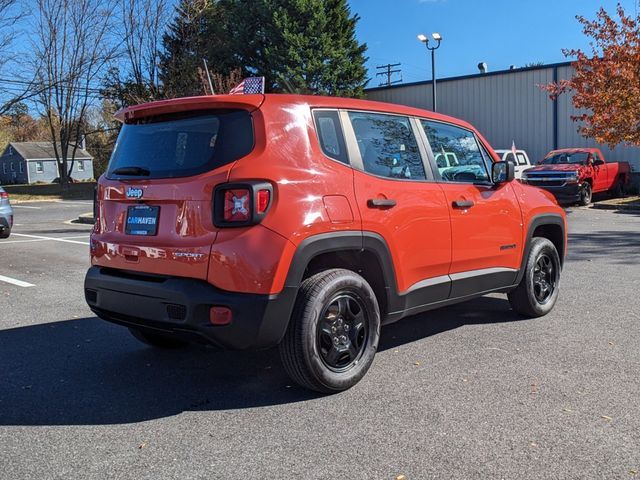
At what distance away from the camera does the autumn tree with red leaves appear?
18625 mm

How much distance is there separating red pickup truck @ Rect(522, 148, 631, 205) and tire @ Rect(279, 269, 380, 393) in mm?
15724

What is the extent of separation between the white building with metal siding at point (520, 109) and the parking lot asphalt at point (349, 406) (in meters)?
23.1

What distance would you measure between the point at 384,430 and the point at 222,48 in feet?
111

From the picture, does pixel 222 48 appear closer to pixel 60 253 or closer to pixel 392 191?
pixel 60 253

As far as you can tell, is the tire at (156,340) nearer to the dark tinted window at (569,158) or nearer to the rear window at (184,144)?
the rear window at (184,144)

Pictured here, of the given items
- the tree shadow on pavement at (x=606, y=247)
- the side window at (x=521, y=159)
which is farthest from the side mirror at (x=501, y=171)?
the side window at (x=521, y=159)

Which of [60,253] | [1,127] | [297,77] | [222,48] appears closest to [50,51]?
[222,48]

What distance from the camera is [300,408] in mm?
3756

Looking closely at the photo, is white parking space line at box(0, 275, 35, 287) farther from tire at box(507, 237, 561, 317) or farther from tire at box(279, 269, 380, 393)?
tire at box(507, 237, 561, 317)

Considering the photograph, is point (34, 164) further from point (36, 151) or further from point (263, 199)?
point (263, 199)

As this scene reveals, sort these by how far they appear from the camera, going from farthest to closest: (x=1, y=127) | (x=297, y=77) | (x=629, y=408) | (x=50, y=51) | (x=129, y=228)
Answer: (x=1, y=127), (x=50, y=51), (x=297, y=77), (x=129, y=228), (x=629, y=408)

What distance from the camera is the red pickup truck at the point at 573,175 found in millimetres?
19172

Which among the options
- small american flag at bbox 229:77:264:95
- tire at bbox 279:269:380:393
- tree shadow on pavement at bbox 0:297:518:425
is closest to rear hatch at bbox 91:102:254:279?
tire at bbox 279:269:380:393

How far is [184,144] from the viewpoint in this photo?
3.88 m
